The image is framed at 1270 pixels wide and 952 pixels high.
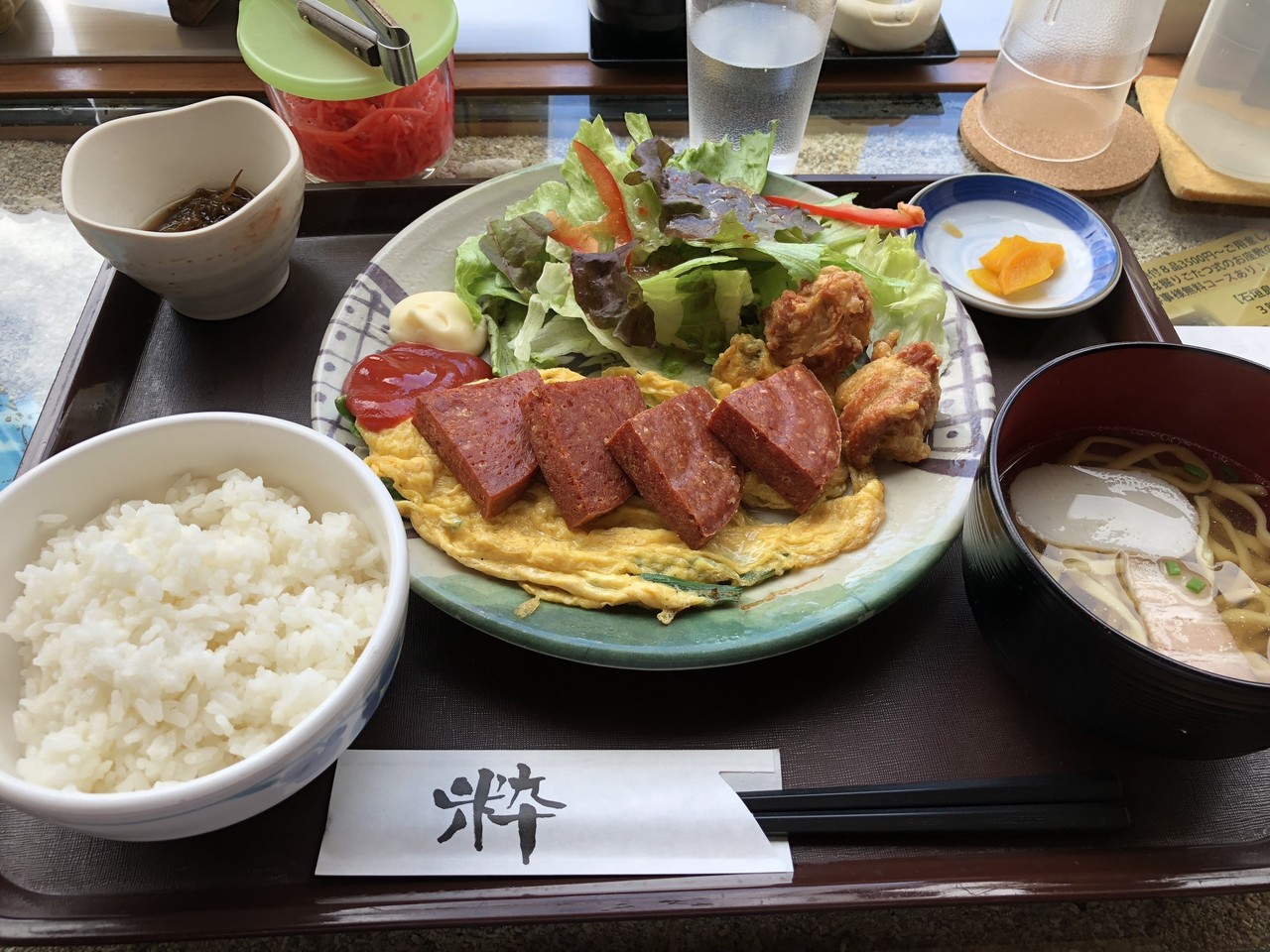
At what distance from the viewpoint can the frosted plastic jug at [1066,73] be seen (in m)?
2.69

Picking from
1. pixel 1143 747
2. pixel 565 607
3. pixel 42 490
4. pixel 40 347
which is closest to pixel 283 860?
pixel 565 607

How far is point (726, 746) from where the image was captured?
156cm

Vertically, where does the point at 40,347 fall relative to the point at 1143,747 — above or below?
below

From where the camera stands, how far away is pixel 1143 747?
1.44 metres

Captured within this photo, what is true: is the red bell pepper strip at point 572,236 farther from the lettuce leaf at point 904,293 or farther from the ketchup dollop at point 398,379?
the lettuce leaf at point 904,293

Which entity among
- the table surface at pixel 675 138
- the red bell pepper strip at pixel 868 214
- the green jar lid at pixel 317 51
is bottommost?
the table surface at pixel 675 138

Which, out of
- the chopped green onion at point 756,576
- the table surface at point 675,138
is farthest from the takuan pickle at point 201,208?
the chopped green onion at point 756,576

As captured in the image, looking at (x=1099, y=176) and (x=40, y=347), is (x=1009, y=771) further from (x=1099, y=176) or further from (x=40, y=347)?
(x=40, y=347)

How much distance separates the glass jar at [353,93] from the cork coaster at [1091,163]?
69.6 inches

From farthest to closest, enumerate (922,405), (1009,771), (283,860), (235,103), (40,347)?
1. (40,347)
2. (235,103)
3. (922,405)
4. (1009,771)
5. (283,860)

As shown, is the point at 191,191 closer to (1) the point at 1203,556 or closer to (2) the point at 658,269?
(2) the point at 658,269

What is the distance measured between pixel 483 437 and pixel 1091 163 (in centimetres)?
231

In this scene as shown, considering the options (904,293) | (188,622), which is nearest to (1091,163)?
(904,293)

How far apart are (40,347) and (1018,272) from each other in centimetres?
271
